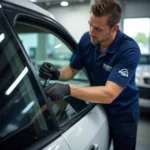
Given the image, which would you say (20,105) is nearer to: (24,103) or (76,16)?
Answer: (24,103)

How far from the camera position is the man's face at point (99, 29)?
1.62 metres

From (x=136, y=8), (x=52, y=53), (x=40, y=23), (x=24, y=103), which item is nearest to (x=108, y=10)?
(x=40, y=23)

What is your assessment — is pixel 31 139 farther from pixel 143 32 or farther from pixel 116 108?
pixel 143 32

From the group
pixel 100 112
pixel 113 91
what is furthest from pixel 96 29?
pixel 100 112

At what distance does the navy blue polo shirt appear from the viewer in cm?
159

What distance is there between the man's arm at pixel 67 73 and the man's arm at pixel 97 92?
1.34ft

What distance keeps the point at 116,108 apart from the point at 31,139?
994 millimetres

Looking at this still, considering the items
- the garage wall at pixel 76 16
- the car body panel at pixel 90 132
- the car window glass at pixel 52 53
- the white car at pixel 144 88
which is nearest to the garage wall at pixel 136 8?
the garage wall at pixel 76 16

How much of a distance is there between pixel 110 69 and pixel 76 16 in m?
8.80

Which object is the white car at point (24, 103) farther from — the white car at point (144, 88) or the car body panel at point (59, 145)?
the white car at point (144, 88)

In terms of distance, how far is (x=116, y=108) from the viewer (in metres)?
1.81

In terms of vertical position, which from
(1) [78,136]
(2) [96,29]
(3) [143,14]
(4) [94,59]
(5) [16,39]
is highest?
(5) [16,39]

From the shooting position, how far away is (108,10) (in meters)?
1.62

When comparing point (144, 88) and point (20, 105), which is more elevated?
point (20, 105)
